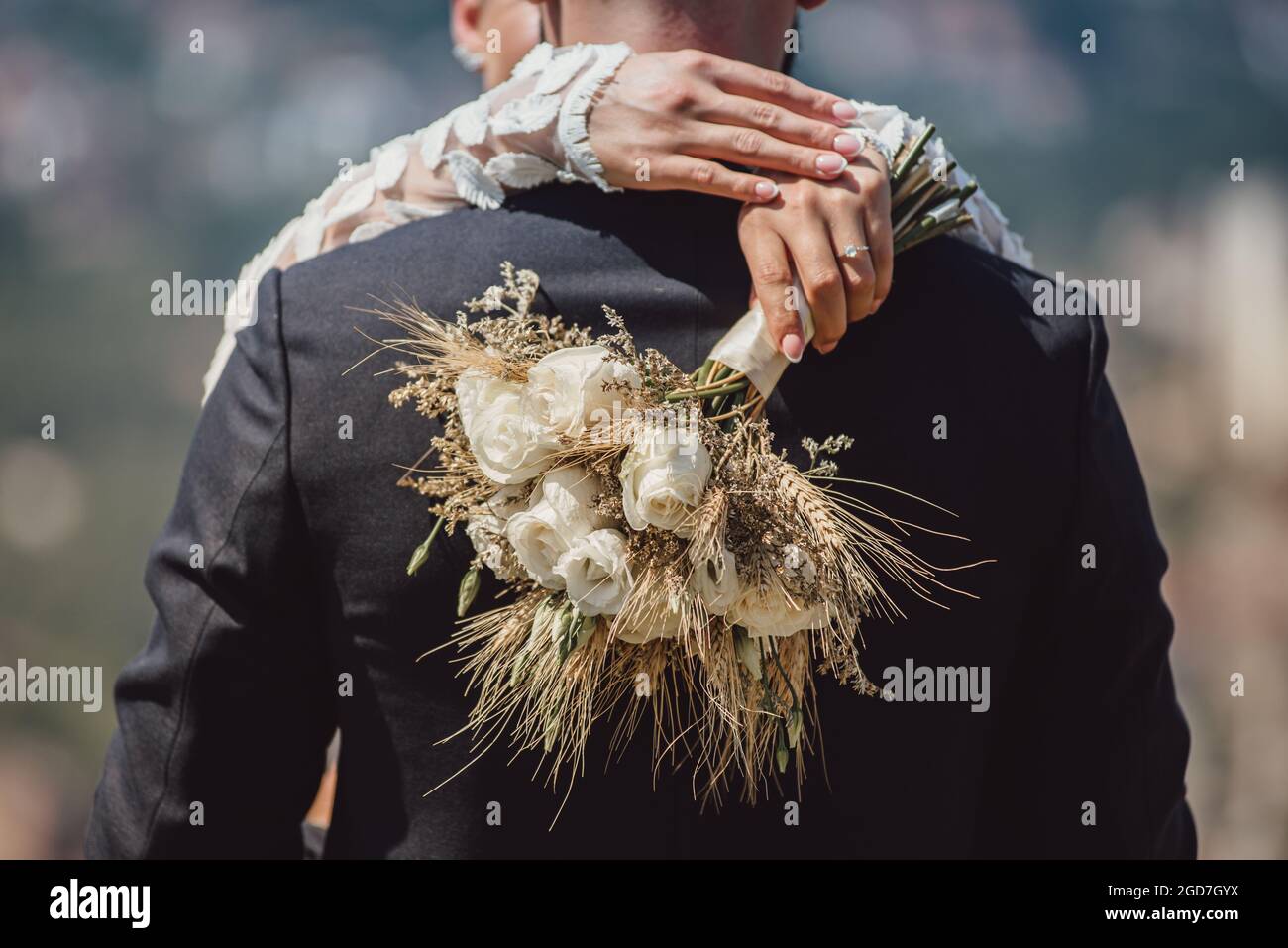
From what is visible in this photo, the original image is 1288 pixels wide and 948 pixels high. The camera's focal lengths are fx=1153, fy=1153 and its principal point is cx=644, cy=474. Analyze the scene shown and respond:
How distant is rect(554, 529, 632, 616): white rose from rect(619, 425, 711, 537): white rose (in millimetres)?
32

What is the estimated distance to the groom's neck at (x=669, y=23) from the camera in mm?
1178

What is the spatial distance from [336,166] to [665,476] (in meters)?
4.27

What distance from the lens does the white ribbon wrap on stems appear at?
1030 mm

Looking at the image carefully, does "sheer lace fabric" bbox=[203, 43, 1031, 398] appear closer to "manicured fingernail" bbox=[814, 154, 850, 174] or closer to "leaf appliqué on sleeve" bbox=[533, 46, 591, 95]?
"leaf appliqué on sleeve" bbox=[533, 46, 591, 95]

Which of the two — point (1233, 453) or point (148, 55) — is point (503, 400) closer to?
point (1233, 453)

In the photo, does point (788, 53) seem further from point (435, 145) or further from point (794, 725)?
point (794, 725)

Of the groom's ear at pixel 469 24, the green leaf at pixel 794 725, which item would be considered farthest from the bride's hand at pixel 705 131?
the groom's ear at pixel 469 24

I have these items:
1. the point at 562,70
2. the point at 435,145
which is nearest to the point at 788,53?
the point at 562,70

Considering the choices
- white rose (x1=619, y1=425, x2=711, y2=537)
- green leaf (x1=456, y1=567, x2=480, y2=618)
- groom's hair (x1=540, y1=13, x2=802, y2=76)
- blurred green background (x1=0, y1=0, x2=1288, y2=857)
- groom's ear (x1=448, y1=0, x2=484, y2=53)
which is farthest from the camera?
blurred green background (x1=0, y1=0, x2=1288, y2=857)

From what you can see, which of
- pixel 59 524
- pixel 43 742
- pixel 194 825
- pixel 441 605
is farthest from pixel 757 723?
pixel 59 524

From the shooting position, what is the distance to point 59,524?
15.1 ft

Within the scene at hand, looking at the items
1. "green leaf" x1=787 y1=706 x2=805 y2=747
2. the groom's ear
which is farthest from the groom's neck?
the groom's ear

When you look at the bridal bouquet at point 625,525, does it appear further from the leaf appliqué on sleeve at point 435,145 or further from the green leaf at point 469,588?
the leaf appliqué on sleeve at point 435,145

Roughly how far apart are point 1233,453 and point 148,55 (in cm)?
471
